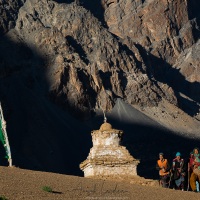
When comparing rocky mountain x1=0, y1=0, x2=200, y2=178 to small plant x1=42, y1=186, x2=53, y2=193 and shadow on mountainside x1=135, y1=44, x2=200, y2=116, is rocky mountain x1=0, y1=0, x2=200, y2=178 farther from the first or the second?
small plant x1=42, y1=186, x2=53, y2=193

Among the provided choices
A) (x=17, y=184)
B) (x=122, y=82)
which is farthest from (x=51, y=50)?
(x=17, y=184)

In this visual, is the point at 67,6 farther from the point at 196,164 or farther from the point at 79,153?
the point at 196,164

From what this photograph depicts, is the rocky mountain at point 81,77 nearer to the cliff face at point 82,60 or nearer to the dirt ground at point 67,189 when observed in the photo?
the cliff face at point 82,60

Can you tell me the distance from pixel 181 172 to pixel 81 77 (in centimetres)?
13093

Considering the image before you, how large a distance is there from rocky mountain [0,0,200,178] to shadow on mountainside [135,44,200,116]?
0.30m

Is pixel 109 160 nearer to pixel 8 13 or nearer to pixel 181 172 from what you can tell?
pixel 181 172

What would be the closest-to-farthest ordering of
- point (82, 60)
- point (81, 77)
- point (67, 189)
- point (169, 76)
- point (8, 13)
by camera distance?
1. point (67, 189)
2. point (81, 77)
3. point (82, 60)
4. point (8, 13)
5. point (169, 76)

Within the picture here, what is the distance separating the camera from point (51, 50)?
159875 mm

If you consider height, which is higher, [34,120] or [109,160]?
[34,120]

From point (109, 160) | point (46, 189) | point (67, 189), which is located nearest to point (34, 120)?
point (109, 160)

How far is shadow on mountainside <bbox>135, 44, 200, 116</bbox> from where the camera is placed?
182 meters

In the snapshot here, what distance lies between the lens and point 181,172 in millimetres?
20734

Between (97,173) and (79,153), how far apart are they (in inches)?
3928

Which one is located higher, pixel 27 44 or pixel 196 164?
pixel 27 44
